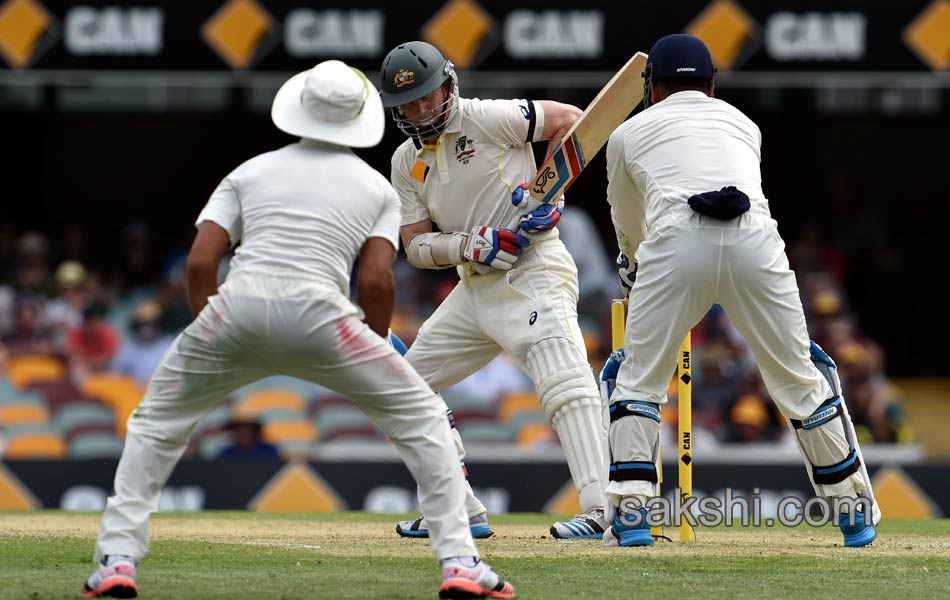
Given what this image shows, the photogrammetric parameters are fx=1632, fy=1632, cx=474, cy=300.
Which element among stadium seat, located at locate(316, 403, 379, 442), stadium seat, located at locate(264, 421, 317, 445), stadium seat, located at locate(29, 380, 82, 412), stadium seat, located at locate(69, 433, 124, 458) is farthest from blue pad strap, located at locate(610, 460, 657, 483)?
stadium seat, located at locate(29, 380, 82, 412)

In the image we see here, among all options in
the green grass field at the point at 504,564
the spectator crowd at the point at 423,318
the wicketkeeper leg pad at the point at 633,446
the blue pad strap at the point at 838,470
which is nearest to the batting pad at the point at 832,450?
the blue pad strap at the point at 838,470

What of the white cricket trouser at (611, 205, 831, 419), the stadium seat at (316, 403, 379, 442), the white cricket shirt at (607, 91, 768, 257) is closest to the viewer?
the white cricket trouser at (611, 205, 831, 419)

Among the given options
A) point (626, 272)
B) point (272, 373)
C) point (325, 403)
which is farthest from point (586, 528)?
point (325, 403)

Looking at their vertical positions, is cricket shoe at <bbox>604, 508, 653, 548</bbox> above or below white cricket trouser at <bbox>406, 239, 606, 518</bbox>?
below

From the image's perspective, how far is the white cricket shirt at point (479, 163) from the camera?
23.1ft

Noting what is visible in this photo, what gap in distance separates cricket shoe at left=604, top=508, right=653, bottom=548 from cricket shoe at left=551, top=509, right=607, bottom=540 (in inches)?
20.5

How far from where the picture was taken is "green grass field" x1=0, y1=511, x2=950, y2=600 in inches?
204

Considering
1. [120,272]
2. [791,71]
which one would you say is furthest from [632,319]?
[120,272]

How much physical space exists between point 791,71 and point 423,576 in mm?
7972

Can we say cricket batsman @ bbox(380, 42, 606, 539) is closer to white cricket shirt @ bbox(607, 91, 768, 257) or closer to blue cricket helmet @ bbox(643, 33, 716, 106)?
white cricket shirt @ bbox(607, 91, 768, 257)

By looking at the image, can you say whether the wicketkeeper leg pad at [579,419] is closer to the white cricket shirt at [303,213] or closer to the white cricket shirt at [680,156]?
the white cricket shirt at [680,156]

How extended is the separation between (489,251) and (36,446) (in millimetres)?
6471

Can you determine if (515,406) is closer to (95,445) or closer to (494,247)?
(95,445)

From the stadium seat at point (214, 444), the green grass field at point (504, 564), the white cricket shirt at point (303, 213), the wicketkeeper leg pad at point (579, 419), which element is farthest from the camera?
the stadium seat at point (214, 444)
